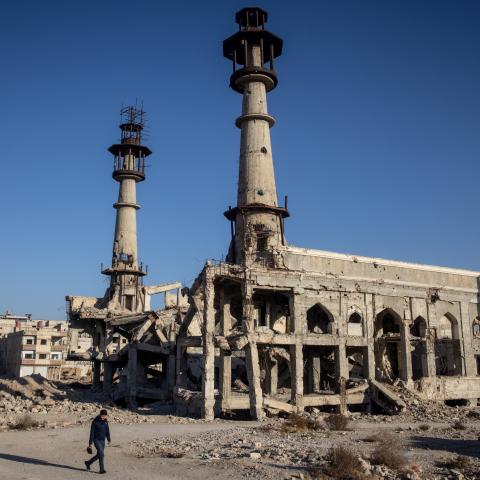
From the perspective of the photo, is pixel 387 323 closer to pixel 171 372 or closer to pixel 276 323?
pixel 276 323

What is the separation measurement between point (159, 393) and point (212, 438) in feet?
41.3

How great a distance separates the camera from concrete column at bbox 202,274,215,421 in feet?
78.9

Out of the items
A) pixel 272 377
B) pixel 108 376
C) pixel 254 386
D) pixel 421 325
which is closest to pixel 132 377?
pixel 108 376

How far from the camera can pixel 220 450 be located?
14.8 metres

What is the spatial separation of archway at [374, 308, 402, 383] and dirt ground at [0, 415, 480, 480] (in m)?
9.22

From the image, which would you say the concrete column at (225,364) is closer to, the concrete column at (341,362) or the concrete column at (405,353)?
the concrete column at (341,362)

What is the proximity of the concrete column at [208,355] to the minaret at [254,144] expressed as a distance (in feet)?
18.7

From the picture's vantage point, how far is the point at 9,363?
58906 millimetres

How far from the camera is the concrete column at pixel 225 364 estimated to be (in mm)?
25116

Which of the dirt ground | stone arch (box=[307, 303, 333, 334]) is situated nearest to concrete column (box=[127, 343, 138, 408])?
the dirt ground

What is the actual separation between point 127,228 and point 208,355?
26922 millimetres

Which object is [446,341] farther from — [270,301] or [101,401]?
[101,401]

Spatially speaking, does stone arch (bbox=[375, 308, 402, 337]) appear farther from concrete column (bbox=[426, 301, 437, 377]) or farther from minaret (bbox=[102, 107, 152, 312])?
minaret (bbox=[102, 107, 152, 312])

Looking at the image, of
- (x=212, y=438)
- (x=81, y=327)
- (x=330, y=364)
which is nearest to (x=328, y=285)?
(x=330, y=364)
